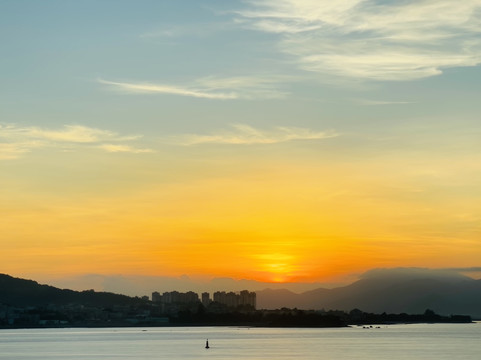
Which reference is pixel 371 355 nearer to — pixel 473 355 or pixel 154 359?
pixel 473 355

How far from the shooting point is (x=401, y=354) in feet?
523

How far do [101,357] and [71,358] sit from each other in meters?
5.48

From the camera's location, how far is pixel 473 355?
15400 cm

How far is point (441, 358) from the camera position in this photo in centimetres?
14425

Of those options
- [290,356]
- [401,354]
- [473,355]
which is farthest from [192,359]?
[473,355]

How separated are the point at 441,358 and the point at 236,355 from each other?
36209 millimetres

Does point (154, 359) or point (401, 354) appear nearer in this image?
point (154, 359)

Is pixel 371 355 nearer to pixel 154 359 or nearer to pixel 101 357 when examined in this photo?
pixel 154 359

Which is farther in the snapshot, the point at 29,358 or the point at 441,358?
the point at 29,358

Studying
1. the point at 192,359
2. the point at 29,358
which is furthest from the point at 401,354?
the point at 29,358

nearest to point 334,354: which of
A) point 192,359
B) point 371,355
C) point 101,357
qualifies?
point 371,355

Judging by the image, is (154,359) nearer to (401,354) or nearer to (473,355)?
(401,354)

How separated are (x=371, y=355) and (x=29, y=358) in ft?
199

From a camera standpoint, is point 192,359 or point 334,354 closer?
point 192,359
